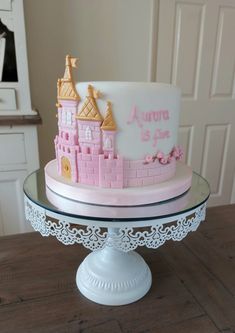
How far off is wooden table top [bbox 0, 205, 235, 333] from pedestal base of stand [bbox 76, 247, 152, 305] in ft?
0.06

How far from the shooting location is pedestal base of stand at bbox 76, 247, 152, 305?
0.68 m

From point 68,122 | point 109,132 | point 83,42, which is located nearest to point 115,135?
point 109,132

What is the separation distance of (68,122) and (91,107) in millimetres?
81

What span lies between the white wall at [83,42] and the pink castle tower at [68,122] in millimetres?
1002

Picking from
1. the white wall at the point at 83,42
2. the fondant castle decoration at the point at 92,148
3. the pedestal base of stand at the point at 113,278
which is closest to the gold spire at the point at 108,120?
the fondant castle decoration at the point at 92,148

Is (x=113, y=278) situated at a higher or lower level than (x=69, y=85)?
lower

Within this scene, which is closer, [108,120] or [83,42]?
[108,120]

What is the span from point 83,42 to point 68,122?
1.11 m

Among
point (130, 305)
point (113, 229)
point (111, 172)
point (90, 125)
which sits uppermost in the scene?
point (90, 125)

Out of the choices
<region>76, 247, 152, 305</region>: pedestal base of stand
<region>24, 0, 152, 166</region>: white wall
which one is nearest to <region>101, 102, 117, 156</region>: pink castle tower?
<region>76, 247, 152, 305</region>: pedestal base of stand

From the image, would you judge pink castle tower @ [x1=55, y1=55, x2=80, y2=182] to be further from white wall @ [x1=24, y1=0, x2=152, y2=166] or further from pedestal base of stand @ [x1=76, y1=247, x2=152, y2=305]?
white wall @ [x1=24, y1=0, x2=152, y2=166]

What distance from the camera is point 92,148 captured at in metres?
0.63

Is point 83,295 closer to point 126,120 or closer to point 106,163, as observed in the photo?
point 106,163

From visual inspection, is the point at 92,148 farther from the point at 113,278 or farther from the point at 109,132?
the point at 113,278
